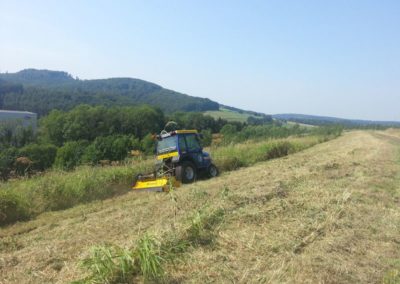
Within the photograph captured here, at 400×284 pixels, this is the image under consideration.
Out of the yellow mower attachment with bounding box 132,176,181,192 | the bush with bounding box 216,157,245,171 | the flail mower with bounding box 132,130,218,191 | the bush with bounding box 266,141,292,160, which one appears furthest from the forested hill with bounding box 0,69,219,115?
the yellow mower attachment with bounding box 132,176,181,192

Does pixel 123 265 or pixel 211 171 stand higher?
pixel 123 265

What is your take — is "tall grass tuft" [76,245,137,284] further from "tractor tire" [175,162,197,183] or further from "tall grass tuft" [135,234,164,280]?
"tractor tire" [175,162,197,183]

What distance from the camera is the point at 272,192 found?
29.0 ft

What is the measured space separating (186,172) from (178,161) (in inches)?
16.9

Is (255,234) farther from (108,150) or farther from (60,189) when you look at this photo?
(108,150)

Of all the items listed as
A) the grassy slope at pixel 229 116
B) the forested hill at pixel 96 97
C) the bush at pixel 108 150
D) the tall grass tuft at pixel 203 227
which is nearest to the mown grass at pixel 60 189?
the tall grass tuft at pixel 203 227

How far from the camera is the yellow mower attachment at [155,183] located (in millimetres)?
11414

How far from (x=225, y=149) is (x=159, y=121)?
4498 centimetres

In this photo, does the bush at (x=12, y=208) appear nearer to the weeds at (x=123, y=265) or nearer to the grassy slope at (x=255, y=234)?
the grassy slope at (x=255, y=234)

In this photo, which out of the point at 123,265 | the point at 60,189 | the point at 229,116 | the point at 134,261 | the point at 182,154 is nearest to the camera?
the point at 123,265

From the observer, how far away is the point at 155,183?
11.6 metres

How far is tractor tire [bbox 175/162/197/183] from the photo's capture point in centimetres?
1252

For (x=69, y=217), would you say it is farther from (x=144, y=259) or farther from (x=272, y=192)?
(x=144, y=259)

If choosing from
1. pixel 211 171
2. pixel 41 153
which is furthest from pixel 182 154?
pixel 41 153
